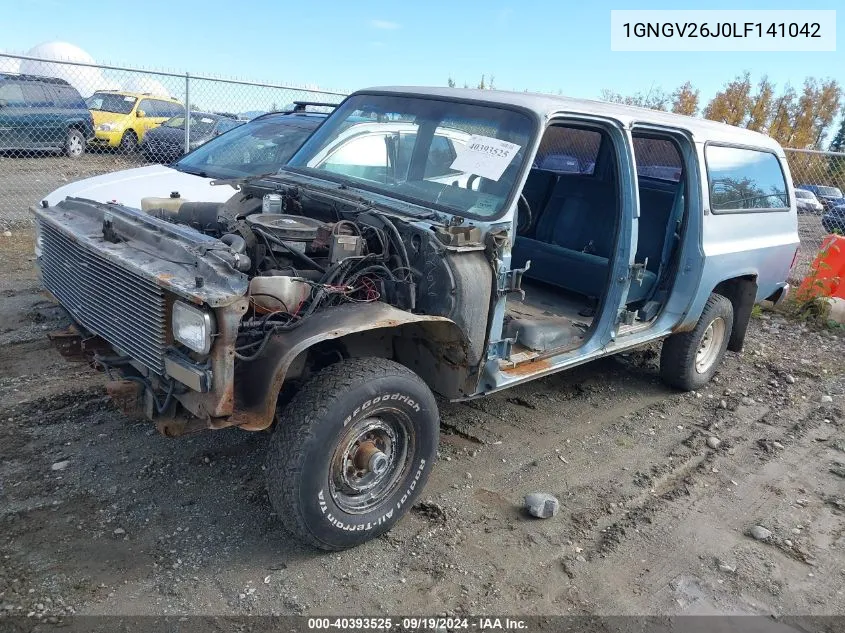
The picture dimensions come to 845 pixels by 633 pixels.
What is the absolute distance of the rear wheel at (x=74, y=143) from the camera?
14.9 metres

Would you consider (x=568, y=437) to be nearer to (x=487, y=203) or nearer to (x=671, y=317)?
(x=671, y=317)

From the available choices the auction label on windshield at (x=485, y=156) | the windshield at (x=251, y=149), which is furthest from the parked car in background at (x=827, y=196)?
the auction label on windshield at (x=485, y=156)

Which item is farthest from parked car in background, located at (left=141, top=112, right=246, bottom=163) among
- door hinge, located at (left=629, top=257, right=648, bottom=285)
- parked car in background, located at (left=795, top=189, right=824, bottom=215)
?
parked car in background, located at (left=795, top=189, right=824, bottom=215)

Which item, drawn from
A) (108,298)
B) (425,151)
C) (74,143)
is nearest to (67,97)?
(74,143)

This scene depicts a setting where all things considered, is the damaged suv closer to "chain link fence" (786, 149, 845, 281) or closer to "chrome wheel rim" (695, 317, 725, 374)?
"chrome wheel rim" (695, 317, 725, 374)

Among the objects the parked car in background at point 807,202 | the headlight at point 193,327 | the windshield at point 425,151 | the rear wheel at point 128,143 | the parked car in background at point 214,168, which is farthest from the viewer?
the parked car in background at point 807,202

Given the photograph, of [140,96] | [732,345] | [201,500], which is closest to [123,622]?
[201,500]

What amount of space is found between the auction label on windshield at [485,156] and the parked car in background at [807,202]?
20594mm

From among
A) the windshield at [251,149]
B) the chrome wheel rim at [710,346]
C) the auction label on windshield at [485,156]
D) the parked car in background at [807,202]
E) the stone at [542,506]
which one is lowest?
the stone at [542,506]

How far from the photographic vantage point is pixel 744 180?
5.27 meters

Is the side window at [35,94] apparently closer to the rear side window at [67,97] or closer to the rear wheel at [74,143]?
the rear side window at [67,97]

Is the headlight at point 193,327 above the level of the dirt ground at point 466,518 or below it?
above

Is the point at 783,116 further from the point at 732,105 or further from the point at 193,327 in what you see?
the point at 193,327

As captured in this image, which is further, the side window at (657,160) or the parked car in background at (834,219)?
the parked car in background at (834,219)
